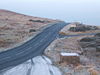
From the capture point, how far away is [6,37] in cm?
7869

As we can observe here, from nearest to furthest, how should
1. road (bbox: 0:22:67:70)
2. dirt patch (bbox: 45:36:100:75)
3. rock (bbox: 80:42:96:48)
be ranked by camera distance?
dirt patch (bbox: 45:36:100:75)
road (bbox: 0:22:67:70)
rock (bbox: 80:42:96:48)

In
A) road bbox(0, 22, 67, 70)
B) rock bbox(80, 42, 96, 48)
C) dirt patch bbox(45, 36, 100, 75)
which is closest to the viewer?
dirt patch bbox(45, 36, 100, 75)

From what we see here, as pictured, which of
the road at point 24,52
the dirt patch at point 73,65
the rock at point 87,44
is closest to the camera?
the dirt patch at point 73,65

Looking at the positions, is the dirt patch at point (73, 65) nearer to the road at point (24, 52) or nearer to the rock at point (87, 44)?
the rock at point (87, 44)

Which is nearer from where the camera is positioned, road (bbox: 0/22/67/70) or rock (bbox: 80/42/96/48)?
road (bbox: 0/22/67/70)

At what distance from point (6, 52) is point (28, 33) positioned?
28.7 meters

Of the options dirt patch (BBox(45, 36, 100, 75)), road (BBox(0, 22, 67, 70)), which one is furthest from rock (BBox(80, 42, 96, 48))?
road (BBox(0, 22, 67, 70))

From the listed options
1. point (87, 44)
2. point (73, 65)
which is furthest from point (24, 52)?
point (73, 65)

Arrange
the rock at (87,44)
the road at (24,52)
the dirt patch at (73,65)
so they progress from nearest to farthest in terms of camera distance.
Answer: the dirt patch at (73,65)
the road at (24,52)
the rock at (87,44)

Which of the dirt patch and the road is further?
the road

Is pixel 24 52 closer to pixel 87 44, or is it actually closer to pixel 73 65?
pixel 87 44

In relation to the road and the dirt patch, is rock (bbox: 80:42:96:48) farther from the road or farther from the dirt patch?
the road

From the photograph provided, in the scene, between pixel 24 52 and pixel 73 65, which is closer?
pixel 73 65

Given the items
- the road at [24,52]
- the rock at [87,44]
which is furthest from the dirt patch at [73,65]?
the road at [24,52]
